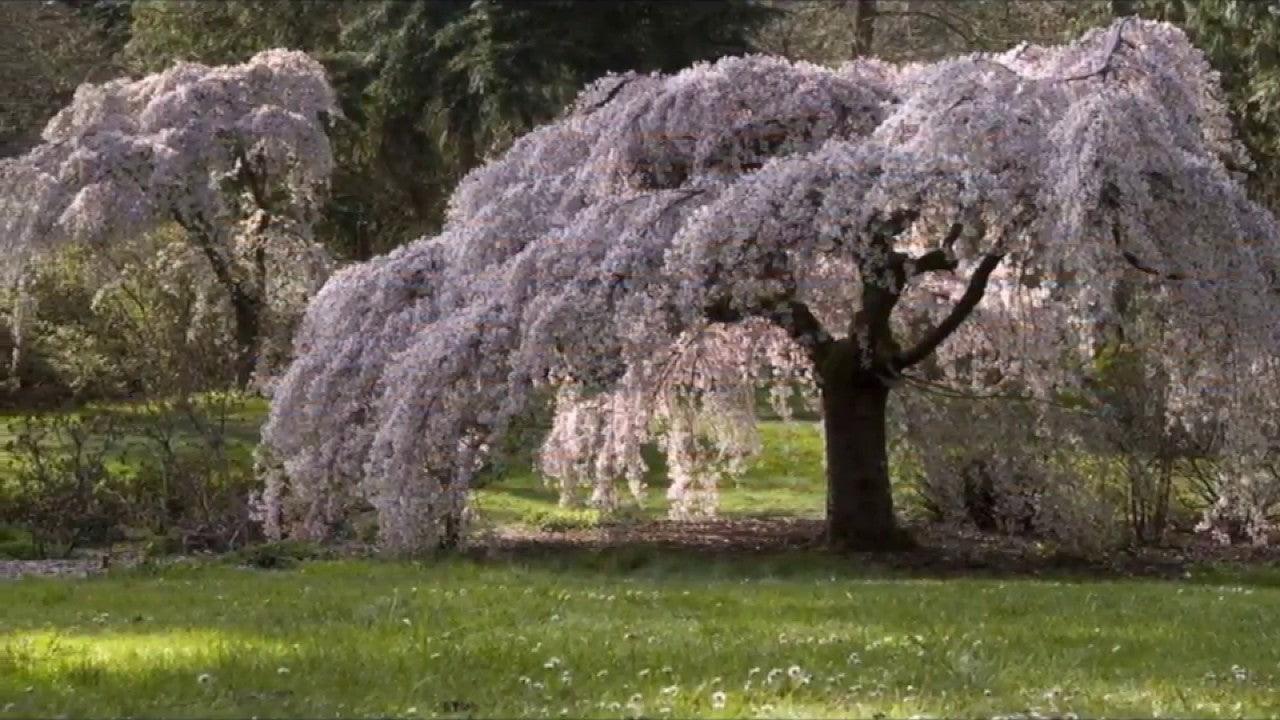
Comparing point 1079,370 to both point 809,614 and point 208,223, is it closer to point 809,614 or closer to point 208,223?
point 809,614

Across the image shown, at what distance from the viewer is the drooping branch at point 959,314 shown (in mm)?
13734

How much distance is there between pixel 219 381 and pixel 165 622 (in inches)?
369

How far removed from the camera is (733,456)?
16984 millimetres

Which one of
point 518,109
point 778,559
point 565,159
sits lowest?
point 778,559

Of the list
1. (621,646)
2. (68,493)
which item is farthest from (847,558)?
(68,493)

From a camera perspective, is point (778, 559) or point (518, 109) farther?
point (518, 109)

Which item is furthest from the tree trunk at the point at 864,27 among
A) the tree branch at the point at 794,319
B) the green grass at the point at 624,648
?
the green grass at the point at 624,648

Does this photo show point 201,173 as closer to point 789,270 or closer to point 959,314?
point 789,270

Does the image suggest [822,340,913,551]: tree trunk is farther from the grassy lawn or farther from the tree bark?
the tree bark

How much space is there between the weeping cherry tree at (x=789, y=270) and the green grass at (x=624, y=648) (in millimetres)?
2154

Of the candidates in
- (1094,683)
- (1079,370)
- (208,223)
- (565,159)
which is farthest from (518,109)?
(1094,683)

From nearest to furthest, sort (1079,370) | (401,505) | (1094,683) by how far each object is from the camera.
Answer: (1094,683) → (401,505) → (1079,370)

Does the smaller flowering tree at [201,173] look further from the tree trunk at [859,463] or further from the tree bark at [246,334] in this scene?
the tree trunk at [859,463]

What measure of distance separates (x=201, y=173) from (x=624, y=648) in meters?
15.2
